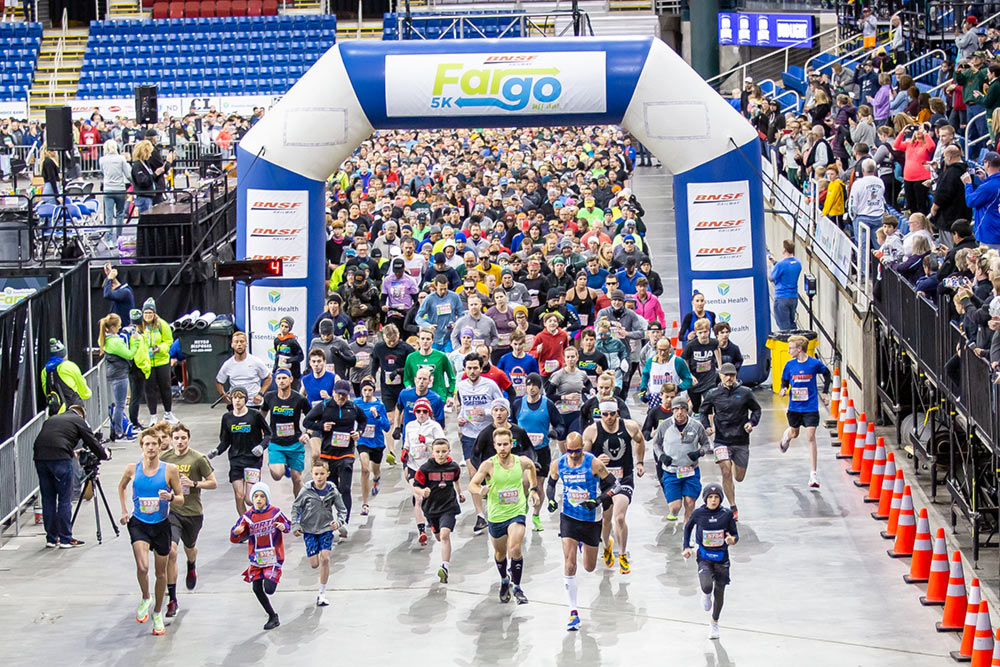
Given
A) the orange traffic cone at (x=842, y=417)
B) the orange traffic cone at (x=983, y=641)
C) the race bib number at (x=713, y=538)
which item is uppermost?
the orange traffic cone at (x=842, y=417)

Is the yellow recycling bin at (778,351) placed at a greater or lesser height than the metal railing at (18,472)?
greater

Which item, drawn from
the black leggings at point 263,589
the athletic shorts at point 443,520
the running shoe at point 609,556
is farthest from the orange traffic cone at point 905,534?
the black leggings at point 263,589

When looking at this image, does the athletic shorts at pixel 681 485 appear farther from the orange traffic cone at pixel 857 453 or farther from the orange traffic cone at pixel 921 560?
the orange traffic cone at pixel 857 453

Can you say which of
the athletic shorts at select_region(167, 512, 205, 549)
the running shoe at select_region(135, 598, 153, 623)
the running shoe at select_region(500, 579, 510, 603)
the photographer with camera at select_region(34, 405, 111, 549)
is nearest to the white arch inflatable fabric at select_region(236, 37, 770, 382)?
the photographer with camera at select_region(34, 405, 111, 549)

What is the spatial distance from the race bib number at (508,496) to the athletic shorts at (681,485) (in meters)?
2.12

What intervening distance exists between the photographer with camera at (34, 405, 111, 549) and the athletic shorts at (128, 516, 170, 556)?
246cm

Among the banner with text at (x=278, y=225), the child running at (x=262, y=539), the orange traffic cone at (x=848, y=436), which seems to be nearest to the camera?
the child running at (x=262, y=539)

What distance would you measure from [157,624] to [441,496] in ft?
8.81

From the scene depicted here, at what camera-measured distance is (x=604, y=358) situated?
17.1m

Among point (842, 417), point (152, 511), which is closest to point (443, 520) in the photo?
point (152, 511)

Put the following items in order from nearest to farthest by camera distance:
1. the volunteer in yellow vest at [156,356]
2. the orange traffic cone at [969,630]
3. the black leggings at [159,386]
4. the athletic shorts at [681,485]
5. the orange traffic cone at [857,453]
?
the orange traffic cone at [969,630] → the athletic shorts at [681,485] → the orange traffic cone at [857,453] → the volunteer in yellow vest at [156,356] → the black leggings at [159,386]

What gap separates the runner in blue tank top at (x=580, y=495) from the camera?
12688 millimetres

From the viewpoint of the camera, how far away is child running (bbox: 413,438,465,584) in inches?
535

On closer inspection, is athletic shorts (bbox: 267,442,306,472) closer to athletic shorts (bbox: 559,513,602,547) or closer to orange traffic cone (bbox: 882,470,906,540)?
athletic shorts (bbox: 559,513,602,547)
